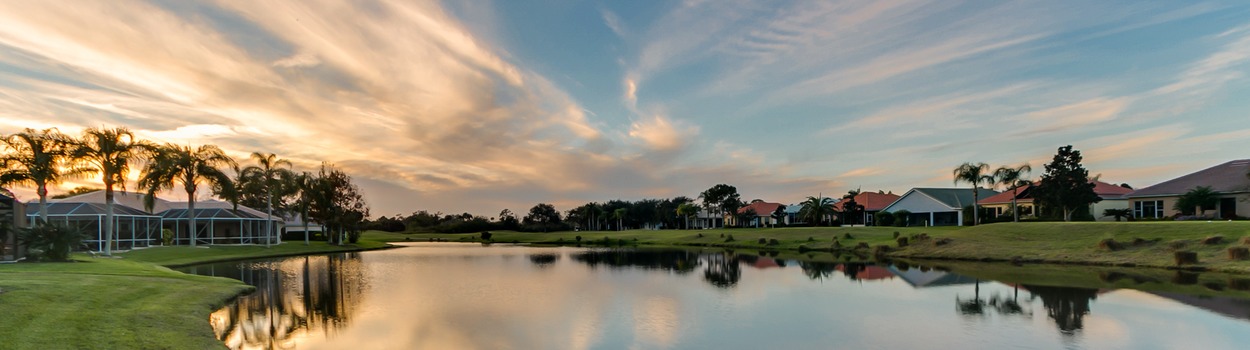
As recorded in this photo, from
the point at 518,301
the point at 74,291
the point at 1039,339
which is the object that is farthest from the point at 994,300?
the point at 74,291

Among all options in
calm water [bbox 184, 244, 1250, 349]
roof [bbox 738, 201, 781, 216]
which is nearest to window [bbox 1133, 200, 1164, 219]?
calm water [bbox 184, 244, 1250, 349]

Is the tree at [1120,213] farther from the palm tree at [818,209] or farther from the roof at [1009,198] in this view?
the palm tree at [818,209]

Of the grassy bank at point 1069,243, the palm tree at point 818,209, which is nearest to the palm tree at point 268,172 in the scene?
the grassy bank at point 1069,243

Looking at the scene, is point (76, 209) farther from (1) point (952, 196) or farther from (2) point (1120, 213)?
(1) point (952, 196)

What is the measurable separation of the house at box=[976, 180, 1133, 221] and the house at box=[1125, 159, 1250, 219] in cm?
465

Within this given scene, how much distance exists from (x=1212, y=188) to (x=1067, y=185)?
9.47 meters

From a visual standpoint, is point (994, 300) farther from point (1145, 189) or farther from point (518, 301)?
point (1145, 189)

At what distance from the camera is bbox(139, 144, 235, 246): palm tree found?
5266 centimetres

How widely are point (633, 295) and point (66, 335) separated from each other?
57.9ft

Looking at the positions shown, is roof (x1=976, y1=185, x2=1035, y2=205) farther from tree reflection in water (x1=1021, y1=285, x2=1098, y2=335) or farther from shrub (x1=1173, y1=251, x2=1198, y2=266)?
tree reflection in water (x1=1021, y1=285, x2=1098, y2=335)

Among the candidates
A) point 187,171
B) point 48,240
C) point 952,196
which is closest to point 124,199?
point 187,171

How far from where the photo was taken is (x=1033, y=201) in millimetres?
64312

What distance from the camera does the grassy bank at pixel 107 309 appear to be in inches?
513

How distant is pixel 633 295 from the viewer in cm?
2592
